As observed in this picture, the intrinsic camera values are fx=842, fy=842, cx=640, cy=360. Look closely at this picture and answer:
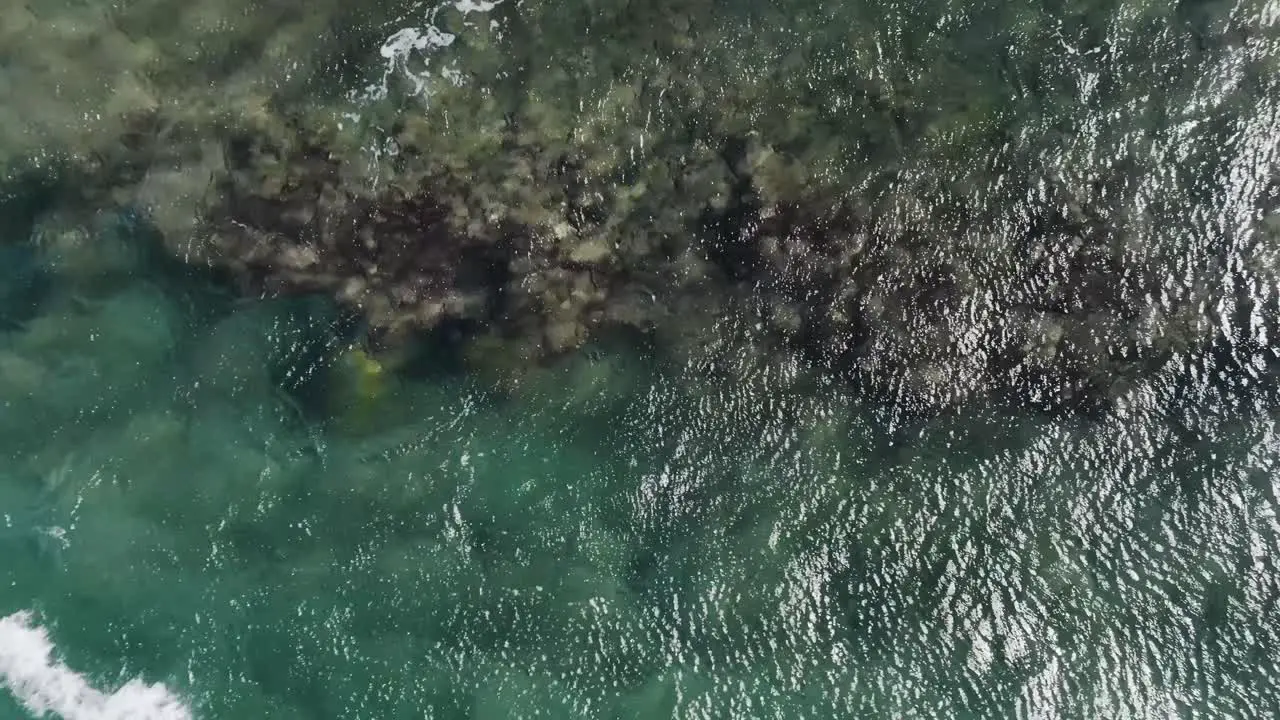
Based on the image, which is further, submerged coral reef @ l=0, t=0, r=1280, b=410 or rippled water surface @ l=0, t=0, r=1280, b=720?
submerged coral reef @ l=0, t=0, r=1280, b=410

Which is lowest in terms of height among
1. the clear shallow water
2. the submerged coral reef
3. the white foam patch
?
the white foam patch

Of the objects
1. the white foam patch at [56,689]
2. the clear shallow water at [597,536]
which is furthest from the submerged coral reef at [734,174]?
the white foam patch at [56,689]

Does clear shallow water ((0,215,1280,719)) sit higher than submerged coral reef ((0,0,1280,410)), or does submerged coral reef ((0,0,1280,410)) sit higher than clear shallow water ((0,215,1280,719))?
submerged coral reef ((0,0,1280,410))

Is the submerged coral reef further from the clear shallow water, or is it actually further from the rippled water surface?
the clear shallow water

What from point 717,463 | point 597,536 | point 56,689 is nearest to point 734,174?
point 717,463

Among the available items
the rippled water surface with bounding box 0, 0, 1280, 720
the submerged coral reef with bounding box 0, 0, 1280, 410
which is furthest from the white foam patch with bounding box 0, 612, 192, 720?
the submerged coral reef with bounding box 0, 0, 1280, 410

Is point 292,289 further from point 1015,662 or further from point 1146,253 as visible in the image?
point 1146,253
